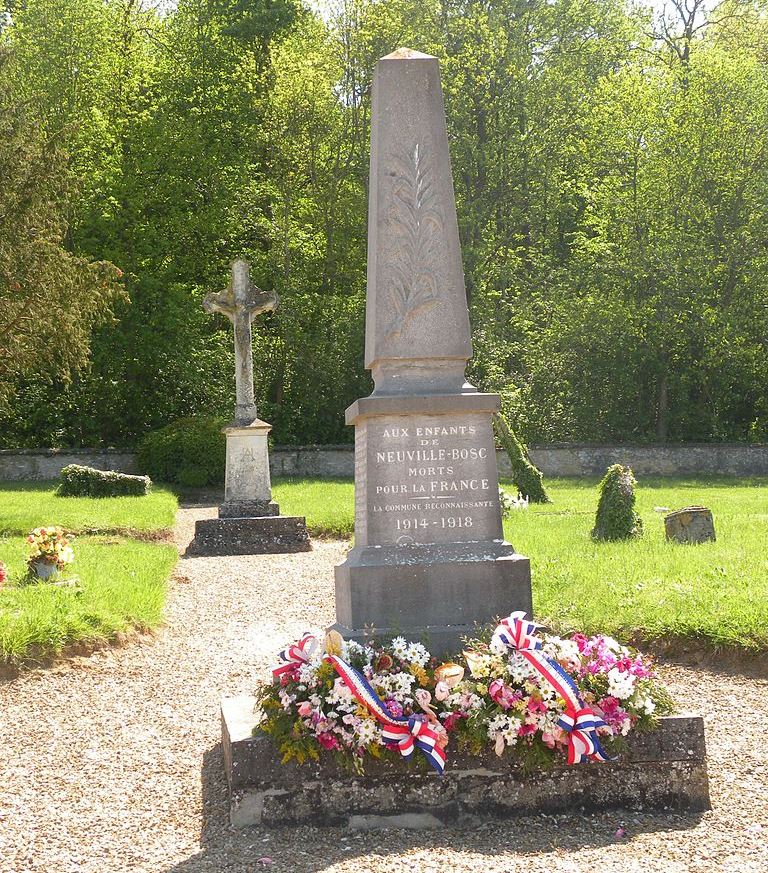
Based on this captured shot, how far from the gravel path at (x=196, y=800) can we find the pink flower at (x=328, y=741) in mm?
359

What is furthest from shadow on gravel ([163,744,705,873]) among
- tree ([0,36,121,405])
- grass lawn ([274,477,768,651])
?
tree ([0,36,121,405])

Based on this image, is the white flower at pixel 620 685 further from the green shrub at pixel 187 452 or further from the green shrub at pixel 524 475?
the green shrub at pixel 187 452

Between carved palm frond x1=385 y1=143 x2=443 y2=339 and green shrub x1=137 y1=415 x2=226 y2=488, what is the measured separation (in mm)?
17649

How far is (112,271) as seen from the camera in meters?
20.6

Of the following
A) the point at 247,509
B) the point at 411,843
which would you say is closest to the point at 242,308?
the point at 247,509

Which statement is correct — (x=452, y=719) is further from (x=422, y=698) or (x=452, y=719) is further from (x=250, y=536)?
(x=250, y=536)

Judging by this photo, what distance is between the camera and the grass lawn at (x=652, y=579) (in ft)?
24.0

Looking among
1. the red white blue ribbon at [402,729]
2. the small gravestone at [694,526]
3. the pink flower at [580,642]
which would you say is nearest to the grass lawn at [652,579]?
the small gravestone at [694,526]

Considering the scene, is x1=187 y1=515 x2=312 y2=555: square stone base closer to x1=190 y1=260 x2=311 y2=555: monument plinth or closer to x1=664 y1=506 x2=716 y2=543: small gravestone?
x1=190 y1=260 x2=311 y2=555: monument plinth

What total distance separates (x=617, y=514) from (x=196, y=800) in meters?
8.04

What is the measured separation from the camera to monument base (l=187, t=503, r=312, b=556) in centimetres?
1456

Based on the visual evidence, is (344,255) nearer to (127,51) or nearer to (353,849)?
(127,51)

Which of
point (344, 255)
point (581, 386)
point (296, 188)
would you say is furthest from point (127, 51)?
point (581, 386)

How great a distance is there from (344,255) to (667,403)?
402 inches
